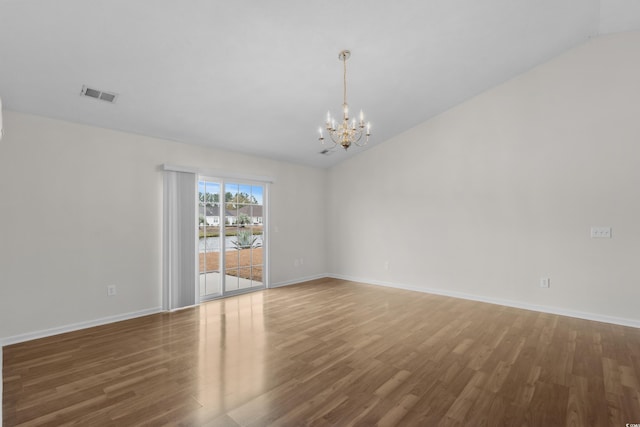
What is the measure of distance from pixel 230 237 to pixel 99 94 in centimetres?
284

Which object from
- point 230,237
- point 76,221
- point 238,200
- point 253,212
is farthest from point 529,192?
point 76,221

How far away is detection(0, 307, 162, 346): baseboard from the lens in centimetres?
337

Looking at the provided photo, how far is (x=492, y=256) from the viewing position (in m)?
4.89

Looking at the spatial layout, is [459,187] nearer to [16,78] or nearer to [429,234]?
[429,234]

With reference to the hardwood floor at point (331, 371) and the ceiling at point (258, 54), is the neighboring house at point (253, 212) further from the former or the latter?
the hardwood floor at point (331, 371)

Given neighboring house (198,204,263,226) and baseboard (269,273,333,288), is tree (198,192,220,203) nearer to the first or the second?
neighboring house (198,204,263,226)

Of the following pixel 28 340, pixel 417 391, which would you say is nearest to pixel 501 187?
pixel 417 391

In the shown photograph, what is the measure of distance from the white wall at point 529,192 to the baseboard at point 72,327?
4.14 metres

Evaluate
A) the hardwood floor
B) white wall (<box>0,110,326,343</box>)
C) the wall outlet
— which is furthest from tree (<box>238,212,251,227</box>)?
the wall outlet

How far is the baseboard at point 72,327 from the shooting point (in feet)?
11.1

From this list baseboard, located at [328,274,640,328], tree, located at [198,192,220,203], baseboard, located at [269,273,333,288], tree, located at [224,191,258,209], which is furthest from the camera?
baseboard, located at [269,273,333,288]

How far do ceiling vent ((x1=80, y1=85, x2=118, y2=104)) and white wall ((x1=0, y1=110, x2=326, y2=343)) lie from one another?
68cm

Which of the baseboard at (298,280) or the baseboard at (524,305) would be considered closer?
the baseboard at (524,305)

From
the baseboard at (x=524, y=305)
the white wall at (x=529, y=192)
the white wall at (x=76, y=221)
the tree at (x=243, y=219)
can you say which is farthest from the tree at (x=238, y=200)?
the baseboard at (x=524, y=305)
